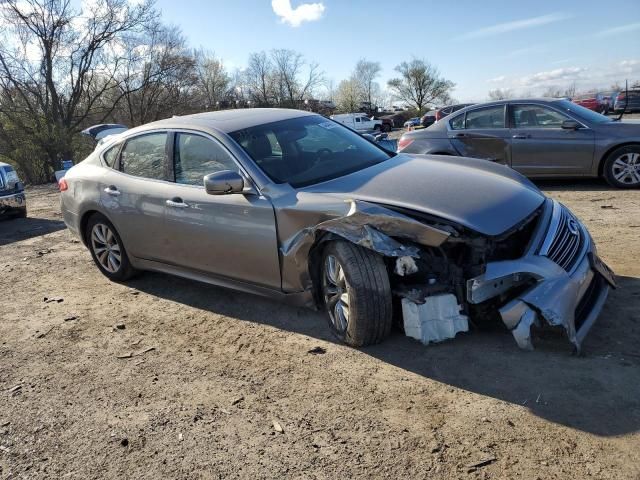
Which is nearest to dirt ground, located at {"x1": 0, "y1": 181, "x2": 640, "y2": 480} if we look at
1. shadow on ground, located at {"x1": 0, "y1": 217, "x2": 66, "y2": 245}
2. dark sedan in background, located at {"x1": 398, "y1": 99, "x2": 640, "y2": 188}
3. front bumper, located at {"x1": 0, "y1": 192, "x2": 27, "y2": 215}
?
dark sedan in background, located at {"x1": 398, "y1": 99, "x2": 640, "y2": 188}

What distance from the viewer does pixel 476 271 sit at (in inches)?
126

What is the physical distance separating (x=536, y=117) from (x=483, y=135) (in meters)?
0.82

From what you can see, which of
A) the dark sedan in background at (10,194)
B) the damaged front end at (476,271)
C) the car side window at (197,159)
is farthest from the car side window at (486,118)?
the dark sedan in background at (10,194)

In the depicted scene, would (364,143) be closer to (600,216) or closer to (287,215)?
(287,215)

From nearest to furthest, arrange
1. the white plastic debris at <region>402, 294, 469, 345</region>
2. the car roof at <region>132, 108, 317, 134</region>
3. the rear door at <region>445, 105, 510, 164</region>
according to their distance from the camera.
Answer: the white plastic debris at <region>402, 294, 469, 345</region> < the car roof at <region>132, 108, 317, 134</region> < the rear door at <region>445, 105, 510, 164</region>

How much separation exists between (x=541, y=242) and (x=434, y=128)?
614 cm

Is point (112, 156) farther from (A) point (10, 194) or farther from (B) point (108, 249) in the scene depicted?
(A) point (10, 194)

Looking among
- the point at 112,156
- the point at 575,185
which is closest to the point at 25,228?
the point at 112,156

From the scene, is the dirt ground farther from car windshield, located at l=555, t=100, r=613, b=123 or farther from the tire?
car windshield, located at l=555, t=100, r=613, b=123

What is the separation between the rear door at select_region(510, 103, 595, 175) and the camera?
8.04 m

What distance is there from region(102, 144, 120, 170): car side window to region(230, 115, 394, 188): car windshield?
162 centimetres

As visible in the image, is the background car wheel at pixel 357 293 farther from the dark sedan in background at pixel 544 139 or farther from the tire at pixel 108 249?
the dark sedan in background at pixel 544 139

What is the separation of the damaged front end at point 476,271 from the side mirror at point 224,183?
661 millimetres

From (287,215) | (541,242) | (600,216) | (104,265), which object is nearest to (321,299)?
(287,215)
